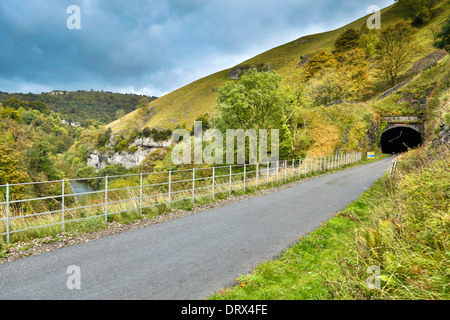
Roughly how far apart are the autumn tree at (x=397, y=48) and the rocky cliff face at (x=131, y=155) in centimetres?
6022

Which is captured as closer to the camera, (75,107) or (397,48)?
(397,48)

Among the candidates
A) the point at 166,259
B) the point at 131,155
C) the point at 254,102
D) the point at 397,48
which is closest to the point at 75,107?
the point at 131,155

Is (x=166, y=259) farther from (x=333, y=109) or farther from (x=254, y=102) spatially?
(x=333, y=109)

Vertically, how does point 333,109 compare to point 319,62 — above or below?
below

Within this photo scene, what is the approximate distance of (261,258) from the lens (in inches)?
198

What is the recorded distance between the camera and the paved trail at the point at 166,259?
3783mm

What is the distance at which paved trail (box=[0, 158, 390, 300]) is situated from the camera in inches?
149

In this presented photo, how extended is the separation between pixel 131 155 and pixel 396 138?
74.0 m

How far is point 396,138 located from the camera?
41.7 m

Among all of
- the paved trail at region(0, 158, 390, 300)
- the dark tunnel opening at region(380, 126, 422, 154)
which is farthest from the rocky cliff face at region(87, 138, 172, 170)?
the paved trail at region(0, 158, 390, 300)

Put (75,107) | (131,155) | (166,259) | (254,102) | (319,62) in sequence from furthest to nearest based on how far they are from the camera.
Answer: (75,107) < (131,155) < (319,62) < (254,102) < (166,259)
